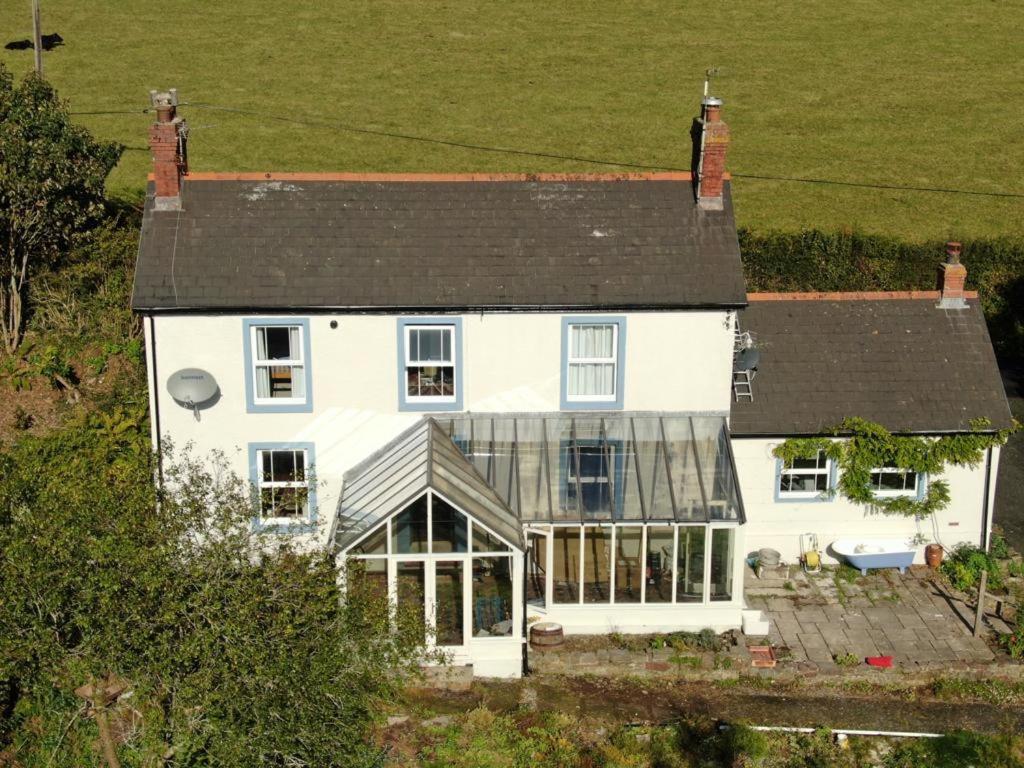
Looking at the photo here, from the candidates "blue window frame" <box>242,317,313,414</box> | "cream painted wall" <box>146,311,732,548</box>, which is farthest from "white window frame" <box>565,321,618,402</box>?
"blue window frame" <box>242,317,313,414</box>

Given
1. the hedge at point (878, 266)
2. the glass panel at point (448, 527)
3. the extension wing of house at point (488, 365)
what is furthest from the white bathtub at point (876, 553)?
the hedge at point (878, 266)

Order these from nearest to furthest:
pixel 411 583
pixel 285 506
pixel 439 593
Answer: pixel 285 506 → pixel 411 583 → pixel 439 593

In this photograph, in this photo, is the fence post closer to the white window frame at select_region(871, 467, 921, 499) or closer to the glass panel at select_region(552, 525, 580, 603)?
the white window frame at select_region(871, 467, 921, 499)

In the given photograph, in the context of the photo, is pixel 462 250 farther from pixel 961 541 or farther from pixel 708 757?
pixel 961 541

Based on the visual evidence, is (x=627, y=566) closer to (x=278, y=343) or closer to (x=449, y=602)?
(x=449, y=602)

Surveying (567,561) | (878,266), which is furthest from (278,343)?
(878,266)

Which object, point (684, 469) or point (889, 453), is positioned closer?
point (684, 469)
